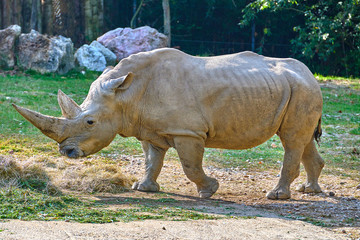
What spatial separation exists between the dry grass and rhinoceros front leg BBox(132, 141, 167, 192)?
26 centimetres

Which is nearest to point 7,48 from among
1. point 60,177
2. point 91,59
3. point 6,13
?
point 91,59

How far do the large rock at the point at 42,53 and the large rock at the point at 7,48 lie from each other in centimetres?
20

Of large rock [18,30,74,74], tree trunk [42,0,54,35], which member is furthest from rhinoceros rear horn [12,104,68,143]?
tree trunk [42,0,54,35]

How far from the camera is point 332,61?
22.4 m

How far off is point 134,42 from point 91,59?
2222 millimetres

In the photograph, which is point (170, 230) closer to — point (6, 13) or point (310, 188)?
point (310, 188)

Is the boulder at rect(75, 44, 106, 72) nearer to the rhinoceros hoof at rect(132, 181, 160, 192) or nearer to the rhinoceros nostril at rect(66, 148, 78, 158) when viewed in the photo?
the rhinoceros hoof at rect(132, 181, 160, 192)

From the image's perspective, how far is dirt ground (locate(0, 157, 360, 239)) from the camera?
5406mm

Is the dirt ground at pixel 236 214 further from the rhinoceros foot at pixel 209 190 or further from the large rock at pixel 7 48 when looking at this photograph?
the large rock at pixel 7 48

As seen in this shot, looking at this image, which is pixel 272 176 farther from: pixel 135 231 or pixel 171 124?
pixel 135 231

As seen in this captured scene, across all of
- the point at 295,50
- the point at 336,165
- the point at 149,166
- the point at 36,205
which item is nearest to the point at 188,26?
the point at 295,50

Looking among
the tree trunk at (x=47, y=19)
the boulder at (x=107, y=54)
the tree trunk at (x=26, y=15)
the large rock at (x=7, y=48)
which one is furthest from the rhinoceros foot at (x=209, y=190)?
the tree trunk at (x=26, y=15)

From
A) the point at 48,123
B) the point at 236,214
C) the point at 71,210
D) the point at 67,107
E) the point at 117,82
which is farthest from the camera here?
the point at 117,82

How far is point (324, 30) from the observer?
67.3 feet
